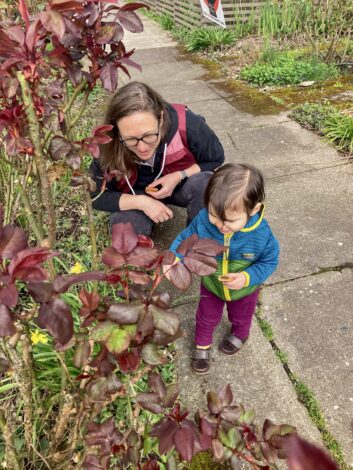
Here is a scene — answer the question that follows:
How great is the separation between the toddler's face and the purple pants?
1.38ft

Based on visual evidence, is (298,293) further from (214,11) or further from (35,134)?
(214,11)

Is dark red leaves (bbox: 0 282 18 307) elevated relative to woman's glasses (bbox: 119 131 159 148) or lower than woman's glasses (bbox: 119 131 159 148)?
elevated

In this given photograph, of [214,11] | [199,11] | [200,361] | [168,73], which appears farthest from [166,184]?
Answer: [199,11]

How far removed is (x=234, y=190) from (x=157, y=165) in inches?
39.4

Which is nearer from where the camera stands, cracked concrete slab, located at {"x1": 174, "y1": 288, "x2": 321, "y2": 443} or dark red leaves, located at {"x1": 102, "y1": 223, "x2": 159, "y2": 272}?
dark red leaves, located at {"x1": 102, "y1": 223, "x2": 159, "y2": 272}

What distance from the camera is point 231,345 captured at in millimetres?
1885

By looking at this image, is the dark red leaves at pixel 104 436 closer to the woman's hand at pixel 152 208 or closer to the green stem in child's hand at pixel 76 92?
the green stem in child's hand at pixel 76 92

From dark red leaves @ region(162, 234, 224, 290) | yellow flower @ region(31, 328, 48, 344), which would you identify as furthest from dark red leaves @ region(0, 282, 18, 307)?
yellow flower @ region(31, 328, 48, 344)

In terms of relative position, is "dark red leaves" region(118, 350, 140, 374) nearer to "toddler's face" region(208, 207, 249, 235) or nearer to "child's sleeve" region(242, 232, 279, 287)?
"toddler's face" region(208, 207, 249, 235)

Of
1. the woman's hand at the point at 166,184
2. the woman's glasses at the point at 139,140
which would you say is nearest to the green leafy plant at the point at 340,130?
the woman's hand at the point at 166,184

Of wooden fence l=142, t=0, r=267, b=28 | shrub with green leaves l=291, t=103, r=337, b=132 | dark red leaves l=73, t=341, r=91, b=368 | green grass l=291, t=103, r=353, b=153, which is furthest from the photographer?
wooden fence l=142, t=0, r=267, b=28

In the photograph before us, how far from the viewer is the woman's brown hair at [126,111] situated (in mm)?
1916

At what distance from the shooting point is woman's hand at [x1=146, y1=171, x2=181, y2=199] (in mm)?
2365

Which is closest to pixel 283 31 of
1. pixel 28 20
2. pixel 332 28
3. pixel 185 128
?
pixel 332 28
